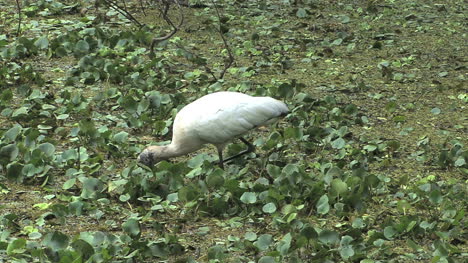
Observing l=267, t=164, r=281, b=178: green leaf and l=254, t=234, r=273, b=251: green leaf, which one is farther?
l=267, t=164, r=281, b=178: green leaf

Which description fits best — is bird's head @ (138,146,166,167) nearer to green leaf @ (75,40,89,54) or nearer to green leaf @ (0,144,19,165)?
green leaf @ (0,144,19,165)

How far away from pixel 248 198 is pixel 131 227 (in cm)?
83

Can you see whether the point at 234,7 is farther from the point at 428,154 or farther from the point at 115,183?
the point at 115,183

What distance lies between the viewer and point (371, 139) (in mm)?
7219

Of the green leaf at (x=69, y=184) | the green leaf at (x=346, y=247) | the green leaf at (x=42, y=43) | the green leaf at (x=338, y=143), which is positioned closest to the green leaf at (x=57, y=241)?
the green leaf at (x=69, y=184)

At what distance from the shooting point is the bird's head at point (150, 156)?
6234 mm

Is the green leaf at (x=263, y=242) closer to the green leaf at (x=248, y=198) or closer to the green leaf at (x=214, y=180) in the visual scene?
the green leaf at (x=248, y=198)

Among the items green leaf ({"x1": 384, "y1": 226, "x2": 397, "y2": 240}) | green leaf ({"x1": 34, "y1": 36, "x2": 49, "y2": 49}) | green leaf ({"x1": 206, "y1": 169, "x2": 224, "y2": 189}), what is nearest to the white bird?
green leaf ({"x1": 206, "y1": 169, "x2": 224, "y2": 189})

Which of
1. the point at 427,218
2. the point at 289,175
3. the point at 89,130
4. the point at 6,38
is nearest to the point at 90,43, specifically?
the point at 6,38

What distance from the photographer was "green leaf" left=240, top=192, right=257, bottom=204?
557 cm

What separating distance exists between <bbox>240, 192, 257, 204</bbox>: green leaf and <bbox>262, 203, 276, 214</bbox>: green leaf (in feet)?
0.29

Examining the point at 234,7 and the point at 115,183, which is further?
the point at 234,7

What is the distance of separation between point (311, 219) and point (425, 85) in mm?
3546

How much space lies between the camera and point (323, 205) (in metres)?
5.58
